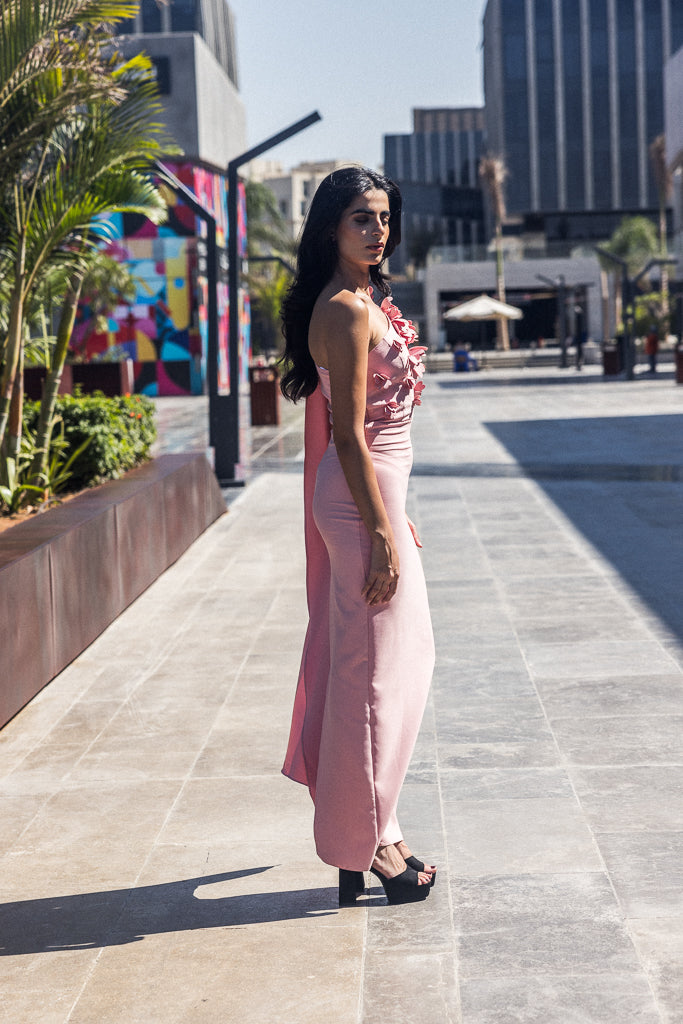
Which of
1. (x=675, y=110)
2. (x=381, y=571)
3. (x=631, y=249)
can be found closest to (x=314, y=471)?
(x=381, y=571)

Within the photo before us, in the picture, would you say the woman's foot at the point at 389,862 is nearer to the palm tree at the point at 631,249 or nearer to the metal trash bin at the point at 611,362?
the metal trash bin at the point at 611,362

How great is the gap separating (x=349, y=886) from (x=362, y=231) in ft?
5.64

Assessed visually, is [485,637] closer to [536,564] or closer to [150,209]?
[536,564]

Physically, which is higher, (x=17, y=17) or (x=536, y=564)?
(x=17, y=17)

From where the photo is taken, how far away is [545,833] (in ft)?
12.5

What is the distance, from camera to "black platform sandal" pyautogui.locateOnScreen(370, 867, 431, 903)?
3.37 meters

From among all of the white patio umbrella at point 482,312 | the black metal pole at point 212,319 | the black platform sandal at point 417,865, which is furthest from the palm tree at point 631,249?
the black platform sandal at point 417,865

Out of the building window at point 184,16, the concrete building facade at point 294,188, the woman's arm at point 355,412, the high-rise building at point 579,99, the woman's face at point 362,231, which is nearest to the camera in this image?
the woman's arm at point 355,412

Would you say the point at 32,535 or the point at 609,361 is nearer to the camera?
the point at 32,535

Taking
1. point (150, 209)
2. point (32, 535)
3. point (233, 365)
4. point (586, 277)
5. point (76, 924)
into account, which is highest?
point (586, 277)

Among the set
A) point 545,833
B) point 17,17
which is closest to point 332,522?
point 545,833

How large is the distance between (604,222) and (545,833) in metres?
79.7

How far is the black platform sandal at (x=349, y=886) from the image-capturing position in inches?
134

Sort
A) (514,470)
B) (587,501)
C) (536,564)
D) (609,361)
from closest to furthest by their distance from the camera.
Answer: (536,564), (587,501), (514,470), (609,361)
